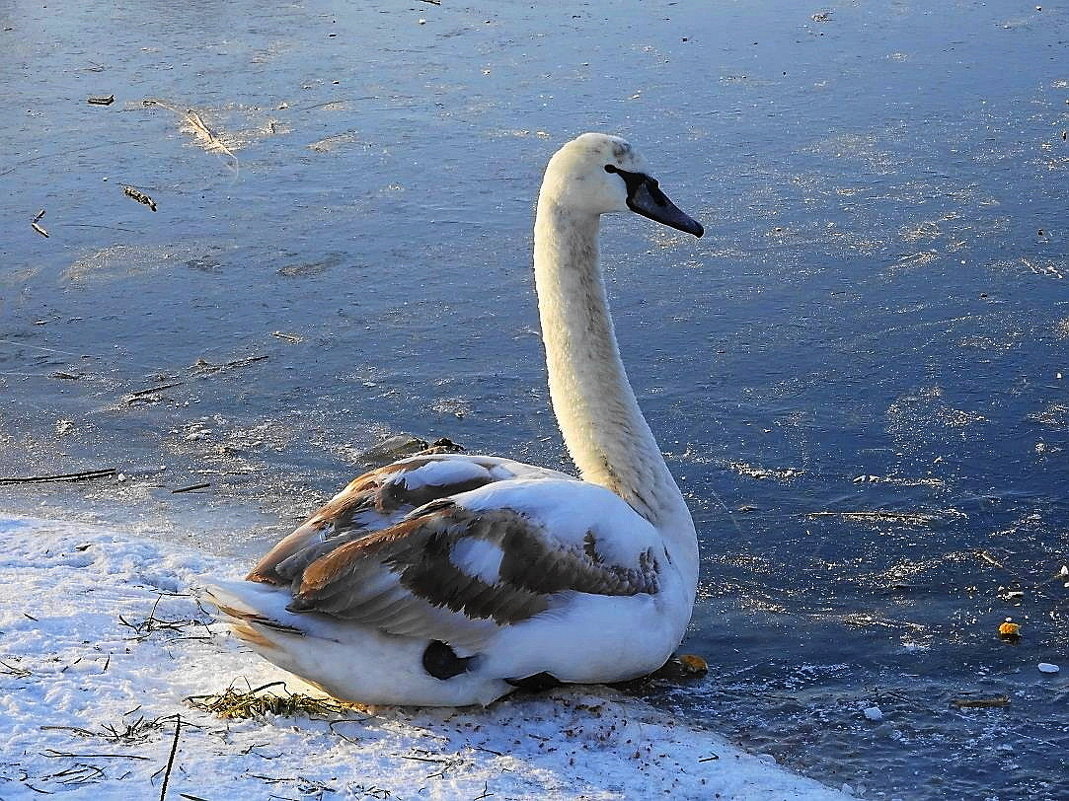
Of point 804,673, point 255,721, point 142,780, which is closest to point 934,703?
point 804,673

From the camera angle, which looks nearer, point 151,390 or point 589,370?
point 589,370

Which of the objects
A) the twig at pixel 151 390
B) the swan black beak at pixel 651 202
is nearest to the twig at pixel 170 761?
the swan black beak at pixel 651 202

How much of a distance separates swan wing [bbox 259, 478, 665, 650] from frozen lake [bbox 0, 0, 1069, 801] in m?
0.47

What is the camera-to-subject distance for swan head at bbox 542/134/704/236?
14.2 feet

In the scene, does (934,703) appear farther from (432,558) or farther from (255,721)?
(255,721)

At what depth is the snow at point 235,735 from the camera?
119 inches

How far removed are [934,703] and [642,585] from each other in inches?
33.1

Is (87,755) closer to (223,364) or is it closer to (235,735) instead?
(235,735)

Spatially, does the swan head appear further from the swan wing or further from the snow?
the snow

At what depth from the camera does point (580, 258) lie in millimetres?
4422

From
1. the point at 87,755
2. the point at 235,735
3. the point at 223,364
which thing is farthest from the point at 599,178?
the point at 223,364

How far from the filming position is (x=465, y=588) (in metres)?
3.72

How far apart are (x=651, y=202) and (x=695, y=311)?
6.98ft

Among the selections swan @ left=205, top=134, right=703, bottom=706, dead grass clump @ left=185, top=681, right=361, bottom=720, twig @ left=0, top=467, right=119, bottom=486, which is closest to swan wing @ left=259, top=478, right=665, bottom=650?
swan @ left=205, top=134, right=703, bottom=706
